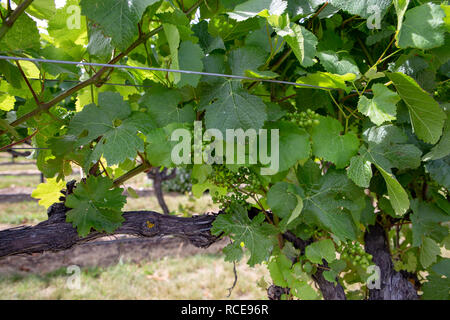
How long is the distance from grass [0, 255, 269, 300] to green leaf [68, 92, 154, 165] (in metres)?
2.89

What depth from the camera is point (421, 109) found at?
1037mm

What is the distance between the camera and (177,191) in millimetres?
9672

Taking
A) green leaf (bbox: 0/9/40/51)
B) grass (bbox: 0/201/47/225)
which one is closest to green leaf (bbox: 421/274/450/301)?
green leaf (bbox: 0/9/40/51)

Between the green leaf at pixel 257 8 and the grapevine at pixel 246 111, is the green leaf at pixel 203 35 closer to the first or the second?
the grapevine at pixel 246 111

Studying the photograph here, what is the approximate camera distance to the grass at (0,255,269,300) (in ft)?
12.1

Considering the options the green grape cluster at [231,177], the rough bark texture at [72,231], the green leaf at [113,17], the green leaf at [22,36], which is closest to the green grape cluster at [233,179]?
the green grape cluster at [231,177]

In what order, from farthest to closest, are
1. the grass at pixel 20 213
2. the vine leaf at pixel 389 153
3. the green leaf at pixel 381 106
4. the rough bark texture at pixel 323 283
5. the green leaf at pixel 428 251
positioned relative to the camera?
the grass at pixel 20 213 → the rough bark texture at pixel 323 283 → the green leaf at pixel 428 251 → the vine leaf at pixel 389 153 → the green leaf at pixel 381 106

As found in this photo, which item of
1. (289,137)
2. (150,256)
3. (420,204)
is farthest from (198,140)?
(150,256)

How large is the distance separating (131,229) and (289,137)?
2.12ft

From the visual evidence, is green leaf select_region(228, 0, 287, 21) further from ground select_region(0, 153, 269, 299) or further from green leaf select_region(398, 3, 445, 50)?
ground select_region(0, 153, 269, 299)

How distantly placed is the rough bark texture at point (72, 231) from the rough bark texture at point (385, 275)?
877 mm

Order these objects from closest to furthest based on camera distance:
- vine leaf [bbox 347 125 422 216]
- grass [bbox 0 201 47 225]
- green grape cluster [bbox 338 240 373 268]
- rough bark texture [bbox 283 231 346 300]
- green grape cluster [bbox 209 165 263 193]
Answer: vine leaf [bbox 347 125 422 216]
green grape cluster [bbox 209 165 263 193]
green grape cluster [bbox 338 240 373 268]
rough bark texture [bbox 283 231 346 300]
grass [bbox 0 201 47 225]

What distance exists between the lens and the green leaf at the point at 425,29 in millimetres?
920

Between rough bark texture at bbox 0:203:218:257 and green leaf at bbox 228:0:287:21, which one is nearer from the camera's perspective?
green leaf at bbox 228:0:287:21
